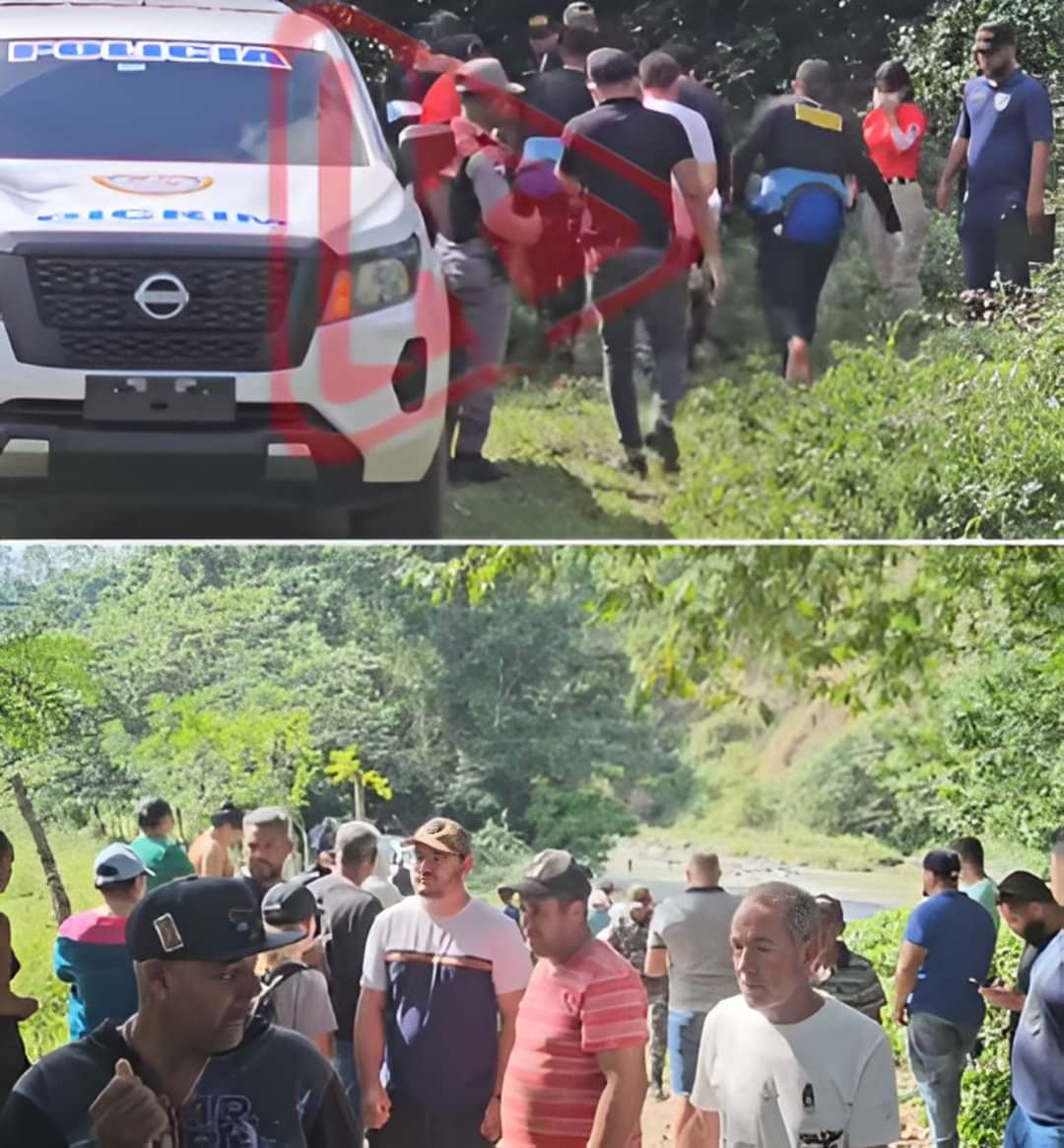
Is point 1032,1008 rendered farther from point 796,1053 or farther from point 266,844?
point 266,844

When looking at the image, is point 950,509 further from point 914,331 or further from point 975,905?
point 975,905

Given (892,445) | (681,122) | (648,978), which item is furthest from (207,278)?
(892,445)

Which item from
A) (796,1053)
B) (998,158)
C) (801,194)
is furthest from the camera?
(998,158)

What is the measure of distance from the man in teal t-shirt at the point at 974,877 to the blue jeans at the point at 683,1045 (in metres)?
0.92

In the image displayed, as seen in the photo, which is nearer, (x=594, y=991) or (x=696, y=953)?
(x=594, y=991)

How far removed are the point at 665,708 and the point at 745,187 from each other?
1801 mm

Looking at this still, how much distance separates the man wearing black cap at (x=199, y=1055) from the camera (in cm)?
300

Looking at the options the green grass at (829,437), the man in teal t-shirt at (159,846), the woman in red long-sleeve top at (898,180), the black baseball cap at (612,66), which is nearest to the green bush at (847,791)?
the green grass at (829,437)

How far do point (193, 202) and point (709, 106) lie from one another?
177cm

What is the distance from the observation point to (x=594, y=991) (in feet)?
15.5

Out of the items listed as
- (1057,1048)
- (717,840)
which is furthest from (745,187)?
(1057,1048)

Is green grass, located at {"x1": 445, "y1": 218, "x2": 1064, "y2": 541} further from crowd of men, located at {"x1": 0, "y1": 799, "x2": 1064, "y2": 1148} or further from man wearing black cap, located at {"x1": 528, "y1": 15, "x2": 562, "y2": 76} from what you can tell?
crowd of men, located at {"x1": 0, "y1": 799, "x2": 1064, "y2": 1148}

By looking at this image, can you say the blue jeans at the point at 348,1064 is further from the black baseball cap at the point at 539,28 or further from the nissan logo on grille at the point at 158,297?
the black baseball cap at the point at 539,28

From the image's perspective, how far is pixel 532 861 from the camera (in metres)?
5.24
